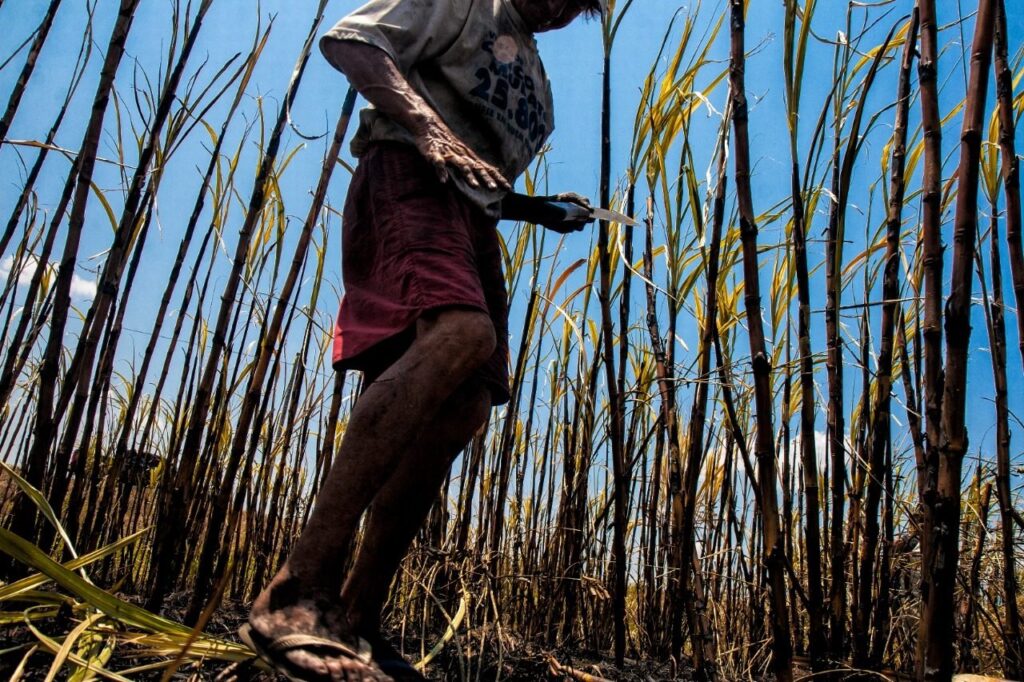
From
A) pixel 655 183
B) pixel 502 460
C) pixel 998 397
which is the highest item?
pixel 655 183

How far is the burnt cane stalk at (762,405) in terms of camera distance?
799mm

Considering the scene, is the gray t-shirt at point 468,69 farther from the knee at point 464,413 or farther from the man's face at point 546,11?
the knee at point 464,413

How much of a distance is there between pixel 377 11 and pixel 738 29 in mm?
512

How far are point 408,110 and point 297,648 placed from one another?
683mm

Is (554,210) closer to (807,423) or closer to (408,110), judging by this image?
(408,110)

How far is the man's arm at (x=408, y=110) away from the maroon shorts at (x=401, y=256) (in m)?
0.05

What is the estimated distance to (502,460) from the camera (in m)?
1.64

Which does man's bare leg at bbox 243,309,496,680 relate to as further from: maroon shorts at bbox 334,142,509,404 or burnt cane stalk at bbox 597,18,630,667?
burnt cane stalk at bbox 597,18,630,667

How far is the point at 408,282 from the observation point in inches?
38.9

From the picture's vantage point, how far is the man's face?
1.27 m

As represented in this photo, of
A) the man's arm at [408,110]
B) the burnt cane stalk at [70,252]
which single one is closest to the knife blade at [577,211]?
the man's arm at [408,110]

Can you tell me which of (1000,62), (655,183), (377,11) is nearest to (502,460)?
(655,183)

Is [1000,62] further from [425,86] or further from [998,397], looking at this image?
[425,86]

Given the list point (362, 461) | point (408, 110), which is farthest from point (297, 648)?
point (408, 110)
